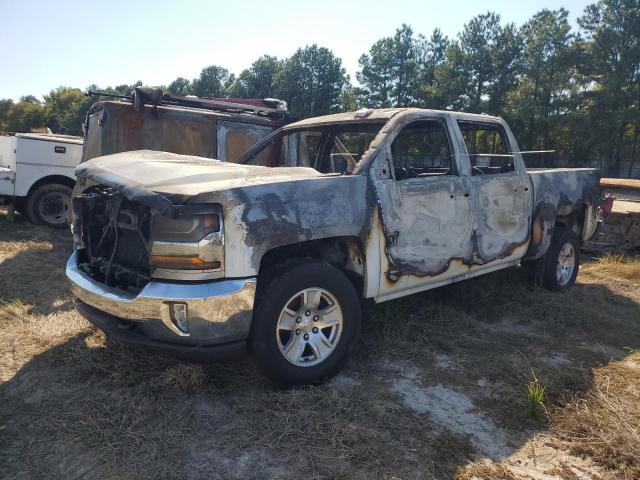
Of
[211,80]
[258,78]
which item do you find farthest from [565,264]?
[211,80]

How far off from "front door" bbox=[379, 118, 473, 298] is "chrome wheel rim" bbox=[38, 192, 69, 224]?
7.56 m

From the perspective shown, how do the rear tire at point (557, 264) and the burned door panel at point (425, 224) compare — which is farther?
the rear tire at point (557, 264)

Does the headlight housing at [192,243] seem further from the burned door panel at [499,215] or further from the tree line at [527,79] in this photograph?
the tree line at [527,79]

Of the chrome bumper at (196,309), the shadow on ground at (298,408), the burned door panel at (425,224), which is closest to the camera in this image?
the shadow on ground at (298,408)

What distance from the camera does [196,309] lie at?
2.72 metres

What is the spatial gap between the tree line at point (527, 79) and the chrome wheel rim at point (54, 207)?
2161cm

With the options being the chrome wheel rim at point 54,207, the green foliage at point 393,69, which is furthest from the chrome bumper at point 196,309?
the green foliage at point 393,69

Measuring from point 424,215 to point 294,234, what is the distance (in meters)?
1.19

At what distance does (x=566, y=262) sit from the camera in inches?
224

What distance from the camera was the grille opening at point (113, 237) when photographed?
3.11 m

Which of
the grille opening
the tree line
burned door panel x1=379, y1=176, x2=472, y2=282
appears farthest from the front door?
the tree line

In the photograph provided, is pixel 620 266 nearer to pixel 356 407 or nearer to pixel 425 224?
pixel 425 224

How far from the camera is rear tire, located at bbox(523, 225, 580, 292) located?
5.36 m

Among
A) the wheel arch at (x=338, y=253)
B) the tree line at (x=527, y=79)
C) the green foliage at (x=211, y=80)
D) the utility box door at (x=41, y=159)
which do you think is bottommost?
the wheel arch at (x=338, y=253)
